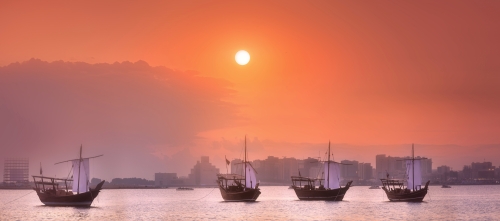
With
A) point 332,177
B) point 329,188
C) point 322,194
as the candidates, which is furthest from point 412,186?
point 322,194

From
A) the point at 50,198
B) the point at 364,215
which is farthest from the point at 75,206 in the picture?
the point at 364,215

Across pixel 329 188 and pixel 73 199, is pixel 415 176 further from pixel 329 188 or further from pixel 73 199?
pixel 73 199

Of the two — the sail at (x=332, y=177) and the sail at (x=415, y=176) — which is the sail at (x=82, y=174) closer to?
the sail at (x=332, y=177)

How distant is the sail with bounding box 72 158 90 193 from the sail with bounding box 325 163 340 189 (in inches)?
2336

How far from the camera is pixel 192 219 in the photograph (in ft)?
373

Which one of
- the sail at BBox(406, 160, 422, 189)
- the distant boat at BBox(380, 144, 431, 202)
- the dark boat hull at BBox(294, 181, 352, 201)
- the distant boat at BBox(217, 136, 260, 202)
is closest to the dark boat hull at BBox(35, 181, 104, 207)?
the distant boat at BBox(217, 136, 260, 202)

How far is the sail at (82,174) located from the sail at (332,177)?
59342 millimetres

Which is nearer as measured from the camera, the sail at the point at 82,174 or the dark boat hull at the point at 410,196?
the sail at the point at 82,174

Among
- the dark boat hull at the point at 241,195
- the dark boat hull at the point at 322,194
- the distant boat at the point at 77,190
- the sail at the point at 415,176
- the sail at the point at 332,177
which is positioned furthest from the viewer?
the dark boat hull at the point at 322,194

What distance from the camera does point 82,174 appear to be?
138 metres

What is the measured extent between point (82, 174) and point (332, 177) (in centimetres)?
6186

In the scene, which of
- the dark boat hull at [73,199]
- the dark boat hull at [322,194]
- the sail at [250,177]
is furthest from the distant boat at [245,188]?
the dark boat hull at [73,199]

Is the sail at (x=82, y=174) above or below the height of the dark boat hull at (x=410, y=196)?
above

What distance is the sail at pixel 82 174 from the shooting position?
137750 mm
